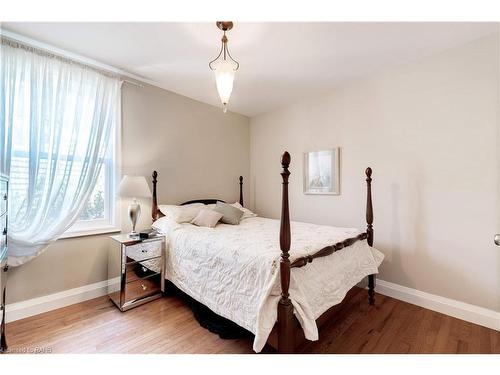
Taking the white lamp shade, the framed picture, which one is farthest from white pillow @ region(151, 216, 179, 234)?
the framed picture

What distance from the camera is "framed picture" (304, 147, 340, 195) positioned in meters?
3.04

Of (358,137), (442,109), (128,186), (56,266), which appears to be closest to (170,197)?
(128,186)

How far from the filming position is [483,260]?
2057 mm

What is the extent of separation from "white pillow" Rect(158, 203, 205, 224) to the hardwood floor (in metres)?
0.95

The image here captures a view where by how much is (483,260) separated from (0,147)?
4.25m

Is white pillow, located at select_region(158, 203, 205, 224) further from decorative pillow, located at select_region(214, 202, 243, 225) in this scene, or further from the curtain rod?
the curtain rod

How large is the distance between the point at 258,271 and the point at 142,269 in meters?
1.50

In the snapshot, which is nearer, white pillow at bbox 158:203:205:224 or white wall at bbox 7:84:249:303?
white wall at bbox 7:84:249:303

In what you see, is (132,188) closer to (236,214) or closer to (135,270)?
(135,270)

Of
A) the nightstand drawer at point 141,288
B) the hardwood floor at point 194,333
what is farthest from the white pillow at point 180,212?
the hardwood floor at point 194,333

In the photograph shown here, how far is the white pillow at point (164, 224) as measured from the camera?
2.61 meters
